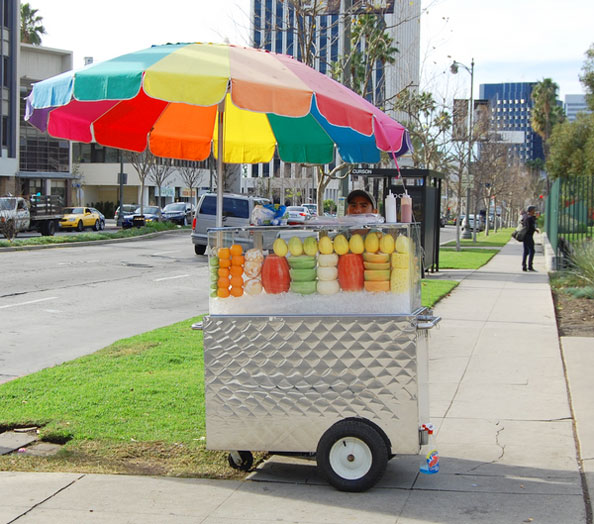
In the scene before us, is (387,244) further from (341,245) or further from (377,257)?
(341,245)

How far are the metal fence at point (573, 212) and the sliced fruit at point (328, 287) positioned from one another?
1541cm

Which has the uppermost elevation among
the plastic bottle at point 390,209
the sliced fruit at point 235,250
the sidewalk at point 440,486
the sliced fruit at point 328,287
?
the plastic bottle at point 390,209

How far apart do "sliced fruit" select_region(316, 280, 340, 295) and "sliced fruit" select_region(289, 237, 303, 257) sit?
25 centimetres

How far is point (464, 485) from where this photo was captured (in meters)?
5.21

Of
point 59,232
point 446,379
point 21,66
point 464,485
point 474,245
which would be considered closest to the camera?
point 464,485

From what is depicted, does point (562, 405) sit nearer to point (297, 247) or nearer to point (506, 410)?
point (506, 410)

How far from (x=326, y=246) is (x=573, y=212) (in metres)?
16.7

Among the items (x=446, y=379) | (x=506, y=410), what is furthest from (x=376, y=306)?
(x=446, y=379)

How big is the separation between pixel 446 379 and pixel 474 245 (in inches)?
1282

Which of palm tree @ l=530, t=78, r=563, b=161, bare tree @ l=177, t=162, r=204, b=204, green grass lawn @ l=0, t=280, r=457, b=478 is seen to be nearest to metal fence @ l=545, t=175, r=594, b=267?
green grass lawn @ l=0, t=280, r=457, b=478

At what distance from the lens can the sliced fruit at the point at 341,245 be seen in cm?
536

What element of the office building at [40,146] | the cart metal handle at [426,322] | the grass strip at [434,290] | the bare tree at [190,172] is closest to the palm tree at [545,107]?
the bare tree at [190,172]

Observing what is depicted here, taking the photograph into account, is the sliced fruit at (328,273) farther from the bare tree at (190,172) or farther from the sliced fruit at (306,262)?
the bare tree at (190,172)

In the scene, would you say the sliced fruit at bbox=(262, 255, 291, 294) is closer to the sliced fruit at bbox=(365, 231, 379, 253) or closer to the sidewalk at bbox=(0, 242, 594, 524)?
the sliced fruit at bbox=(365, 231, 379, 253)
